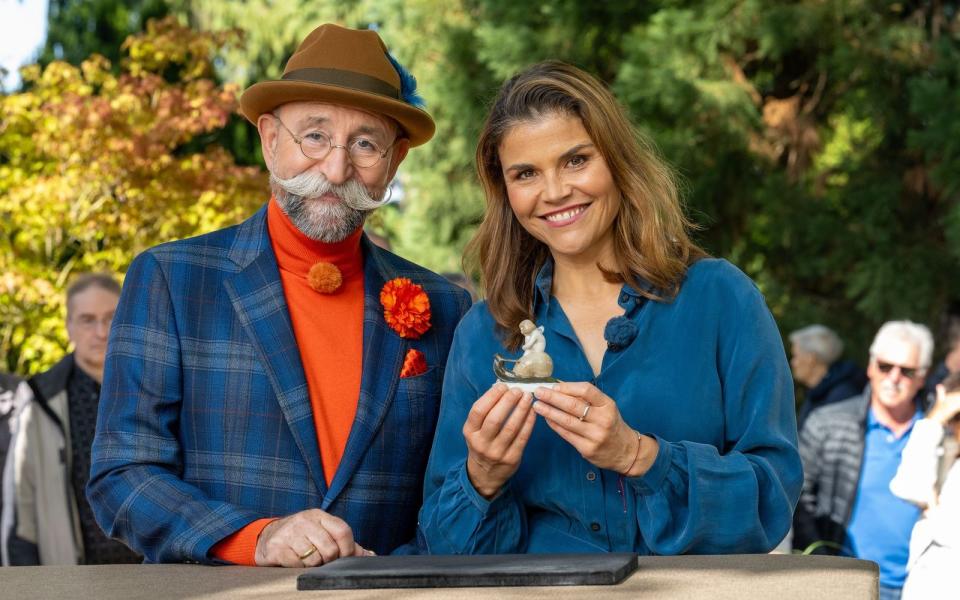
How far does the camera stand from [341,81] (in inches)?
139

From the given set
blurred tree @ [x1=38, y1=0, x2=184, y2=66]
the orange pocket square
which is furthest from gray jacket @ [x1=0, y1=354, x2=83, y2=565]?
blurred tree @ [x1=38, y1=0, x2=184, y2=66]

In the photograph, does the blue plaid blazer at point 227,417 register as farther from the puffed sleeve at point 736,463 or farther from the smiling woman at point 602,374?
the puffed sleeve at point 736,463

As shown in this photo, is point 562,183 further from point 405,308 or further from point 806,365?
point 806,365

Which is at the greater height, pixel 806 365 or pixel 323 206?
pixel 323 206

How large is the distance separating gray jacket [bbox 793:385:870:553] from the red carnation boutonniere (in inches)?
168

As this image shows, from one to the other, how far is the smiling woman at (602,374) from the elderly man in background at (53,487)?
368cm

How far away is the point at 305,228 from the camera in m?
3.49

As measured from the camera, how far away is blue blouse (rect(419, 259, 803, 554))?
2.69m

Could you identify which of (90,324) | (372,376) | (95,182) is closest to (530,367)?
(372,376)

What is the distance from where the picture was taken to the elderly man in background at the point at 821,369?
9.34 metres

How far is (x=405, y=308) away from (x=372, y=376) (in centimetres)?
23

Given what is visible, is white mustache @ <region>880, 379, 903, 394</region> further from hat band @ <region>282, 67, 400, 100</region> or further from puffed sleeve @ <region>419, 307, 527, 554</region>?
puffed sleeve @ <region>419, 307, 527, 554</region>

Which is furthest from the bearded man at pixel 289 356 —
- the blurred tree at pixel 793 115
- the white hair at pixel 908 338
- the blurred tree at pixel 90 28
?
the blurred tree at pixel 90 28

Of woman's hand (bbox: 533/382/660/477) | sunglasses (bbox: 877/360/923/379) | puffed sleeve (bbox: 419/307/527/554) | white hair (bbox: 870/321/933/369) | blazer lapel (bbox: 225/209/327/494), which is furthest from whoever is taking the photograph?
white hair (bbox: 870/321/933/369)
